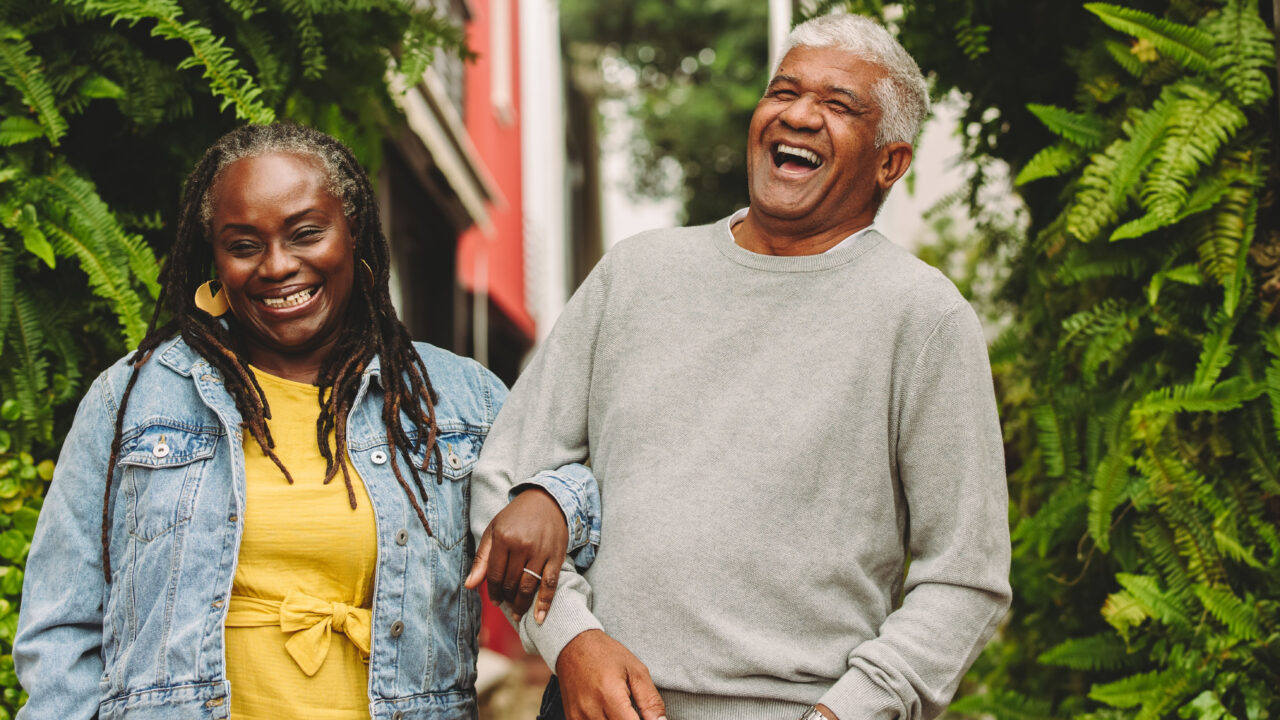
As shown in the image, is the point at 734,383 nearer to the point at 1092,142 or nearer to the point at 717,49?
the point at 1092,142

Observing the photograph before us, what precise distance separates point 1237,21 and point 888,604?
1.75 m

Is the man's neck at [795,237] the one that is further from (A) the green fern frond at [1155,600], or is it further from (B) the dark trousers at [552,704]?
(A) the green fern frond at [1155,600]

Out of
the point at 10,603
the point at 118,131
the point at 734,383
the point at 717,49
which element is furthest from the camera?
the point at 717,49

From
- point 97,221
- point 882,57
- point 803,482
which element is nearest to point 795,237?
point 882,57

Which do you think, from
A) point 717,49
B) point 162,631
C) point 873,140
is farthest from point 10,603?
point 717,49

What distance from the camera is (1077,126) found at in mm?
3168

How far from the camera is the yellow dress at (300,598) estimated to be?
7.28ft

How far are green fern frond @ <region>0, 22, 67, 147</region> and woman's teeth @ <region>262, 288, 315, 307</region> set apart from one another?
2.79 feet

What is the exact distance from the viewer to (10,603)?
2.73 meters

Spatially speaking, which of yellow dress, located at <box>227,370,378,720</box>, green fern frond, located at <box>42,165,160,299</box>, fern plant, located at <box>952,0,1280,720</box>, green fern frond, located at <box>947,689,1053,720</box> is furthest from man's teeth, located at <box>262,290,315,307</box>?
green fern frond, located at <box>947,689,1053,720</box>

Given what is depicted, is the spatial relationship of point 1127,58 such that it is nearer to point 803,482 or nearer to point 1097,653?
point 1097,653

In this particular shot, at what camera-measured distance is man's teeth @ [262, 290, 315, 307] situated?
2.35 m

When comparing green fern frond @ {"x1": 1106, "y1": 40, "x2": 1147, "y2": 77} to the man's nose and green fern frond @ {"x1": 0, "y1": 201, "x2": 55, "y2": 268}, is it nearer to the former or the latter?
the man's nose

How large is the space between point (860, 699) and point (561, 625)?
53 centimetres
